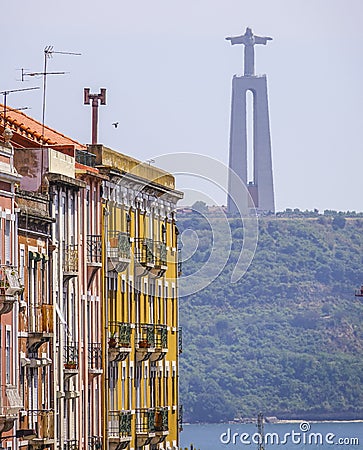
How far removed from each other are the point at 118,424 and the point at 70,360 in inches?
351

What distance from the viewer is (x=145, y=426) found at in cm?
9506

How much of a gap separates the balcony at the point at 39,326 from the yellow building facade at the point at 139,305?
12750 mm

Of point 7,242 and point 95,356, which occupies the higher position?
point 7,242

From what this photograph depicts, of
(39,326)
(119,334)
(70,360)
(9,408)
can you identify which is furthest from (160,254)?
(9,408)

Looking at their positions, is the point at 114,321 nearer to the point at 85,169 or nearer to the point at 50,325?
the point at 85,169

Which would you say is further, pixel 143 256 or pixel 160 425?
pixel 160 425

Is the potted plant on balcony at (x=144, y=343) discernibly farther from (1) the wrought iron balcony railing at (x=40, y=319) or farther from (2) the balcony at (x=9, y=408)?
(2) the balcony at (x=9, y=408)

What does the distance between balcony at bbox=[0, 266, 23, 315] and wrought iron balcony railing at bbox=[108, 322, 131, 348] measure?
794 inches

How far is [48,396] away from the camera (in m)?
76.9

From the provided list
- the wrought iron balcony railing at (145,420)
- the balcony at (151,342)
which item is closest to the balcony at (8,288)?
the balcony at (151,342)

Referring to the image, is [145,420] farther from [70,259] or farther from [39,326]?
[39,326]

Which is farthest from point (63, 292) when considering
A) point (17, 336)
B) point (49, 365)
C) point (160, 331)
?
point (160, 331)

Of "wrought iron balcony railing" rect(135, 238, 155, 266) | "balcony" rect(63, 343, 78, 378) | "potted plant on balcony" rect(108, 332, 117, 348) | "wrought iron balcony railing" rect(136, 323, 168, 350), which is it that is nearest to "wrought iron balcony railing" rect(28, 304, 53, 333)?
"balcony" rect(63, 343, 78, 378)

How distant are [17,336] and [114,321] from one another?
1932 cm
